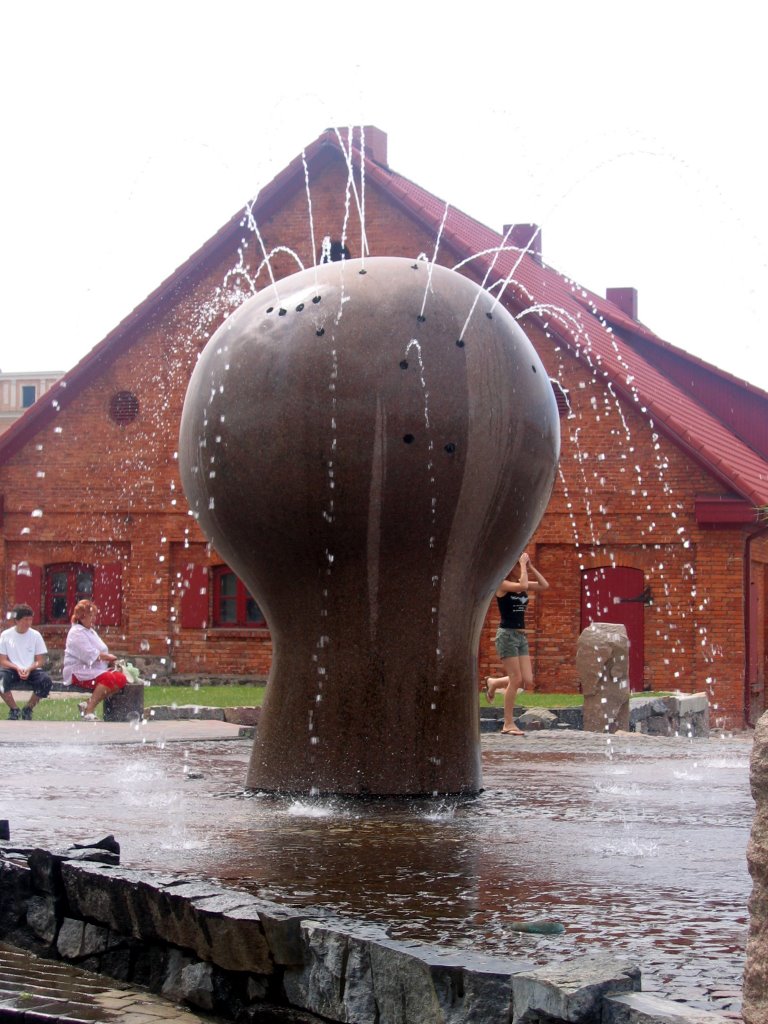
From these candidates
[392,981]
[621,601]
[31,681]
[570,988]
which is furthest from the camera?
[621,601]

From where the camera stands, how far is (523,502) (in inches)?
302

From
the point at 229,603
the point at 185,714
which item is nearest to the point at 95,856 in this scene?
the point at 185,714

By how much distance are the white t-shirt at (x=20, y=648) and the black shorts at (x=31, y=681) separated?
10 cm

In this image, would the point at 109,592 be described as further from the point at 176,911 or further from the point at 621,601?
the point at 176,911

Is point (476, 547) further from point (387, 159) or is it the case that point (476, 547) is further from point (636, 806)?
point (387, 159)

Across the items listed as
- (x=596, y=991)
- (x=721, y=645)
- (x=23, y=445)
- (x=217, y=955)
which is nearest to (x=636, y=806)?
(x=217, y=955)

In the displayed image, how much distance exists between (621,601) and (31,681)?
11.2 meters

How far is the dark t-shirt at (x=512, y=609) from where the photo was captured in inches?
524

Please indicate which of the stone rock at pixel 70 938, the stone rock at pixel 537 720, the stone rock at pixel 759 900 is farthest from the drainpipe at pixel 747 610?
the stone rock at pixel 759 900

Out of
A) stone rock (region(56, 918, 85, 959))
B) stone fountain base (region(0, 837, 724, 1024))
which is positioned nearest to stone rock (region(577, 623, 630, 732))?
stone fountain base (region(0, 837, 724, 1024))

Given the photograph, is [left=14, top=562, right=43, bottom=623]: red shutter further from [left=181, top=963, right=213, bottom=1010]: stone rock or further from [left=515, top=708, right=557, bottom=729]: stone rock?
[left=181, top=963, right=213, bottom=1010]: stone rock

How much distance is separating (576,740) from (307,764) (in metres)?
5.29

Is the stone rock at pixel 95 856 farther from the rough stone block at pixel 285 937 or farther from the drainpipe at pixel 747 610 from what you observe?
the drainpipe at pixel 747 610

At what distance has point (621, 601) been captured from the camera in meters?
24.9
